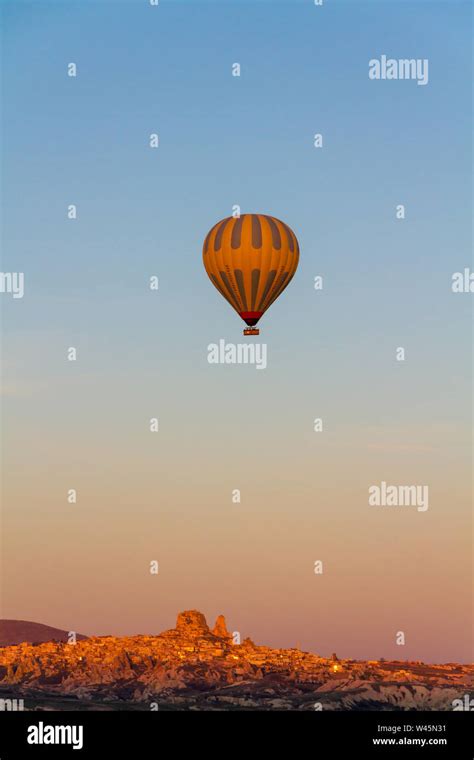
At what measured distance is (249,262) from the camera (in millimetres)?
104688

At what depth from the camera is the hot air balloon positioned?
104688 millimetres

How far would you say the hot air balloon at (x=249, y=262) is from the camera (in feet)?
343
